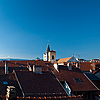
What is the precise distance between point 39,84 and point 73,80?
28.8 ft

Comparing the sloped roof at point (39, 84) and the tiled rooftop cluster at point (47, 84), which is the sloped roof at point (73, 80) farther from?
the sloped roof at point (39, 84)

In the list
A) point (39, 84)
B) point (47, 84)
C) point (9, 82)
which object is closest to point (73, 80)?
point (47, 84)

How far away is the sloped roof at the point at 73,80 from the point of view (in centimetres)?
2607

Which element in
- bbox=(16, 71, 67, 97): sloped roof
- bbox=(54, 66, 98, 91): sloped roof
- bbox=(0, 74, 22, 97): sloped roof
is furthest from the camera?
bbox=(54, 66, 98, 91): sloped roof

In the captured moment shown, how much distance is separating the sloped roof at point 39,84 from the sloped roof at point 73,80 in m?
3.94

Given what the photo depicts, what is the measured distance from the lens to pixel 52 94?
20.7 m

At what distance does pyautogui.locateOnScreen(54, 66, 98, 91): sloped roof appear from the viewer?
26.1m

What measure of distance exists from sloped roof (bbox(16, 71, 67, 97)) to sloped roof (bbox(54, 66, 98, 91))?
394 cm

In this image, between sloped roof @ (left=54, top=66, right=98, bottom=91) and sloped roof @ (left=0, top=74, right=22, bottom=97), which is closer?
sloped roof @ (left=0, top=74, right=22, bottom=97)

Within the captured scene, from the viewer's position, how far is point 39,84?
75.0 ft

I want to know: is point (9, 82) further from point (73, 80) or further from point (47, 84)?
point (73, 80)

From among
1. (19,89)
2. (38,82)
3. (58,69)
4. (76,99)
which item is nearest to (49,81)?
(38,82)

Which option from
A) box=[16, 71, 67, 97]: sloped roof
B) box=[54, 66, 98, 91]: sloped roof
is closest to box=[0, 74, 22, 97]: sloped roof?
box=[16, 71, 67, 97]: sloped roof

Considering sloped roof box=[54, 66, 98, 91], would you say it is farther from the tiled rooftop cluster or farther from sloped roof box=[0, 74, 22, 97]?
sloped roof box=[0, 74, 22, 97]
